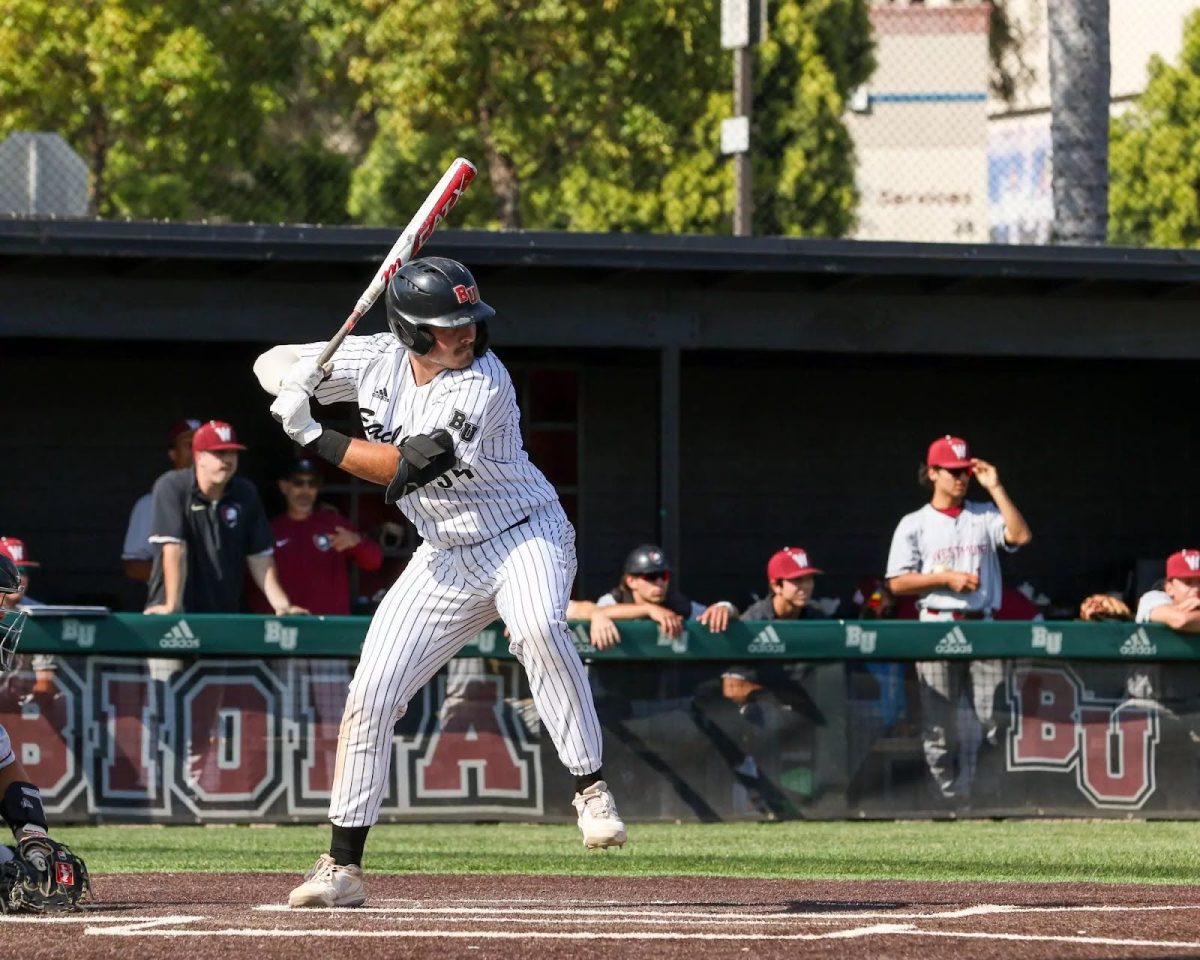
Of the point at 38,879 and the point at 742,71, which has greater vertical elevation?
the point at 742,71

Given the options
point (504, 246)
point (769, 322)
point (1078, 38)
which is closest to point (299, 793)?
point (504, 246)

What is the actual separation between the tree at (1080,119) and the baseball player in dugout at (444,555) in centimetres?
915

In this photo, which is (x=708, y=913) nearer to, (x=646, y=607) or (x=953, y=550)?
(x=646, y=607)

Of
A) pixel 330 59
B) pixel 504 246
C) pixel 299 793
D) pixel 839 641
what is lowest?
pixel 299 793

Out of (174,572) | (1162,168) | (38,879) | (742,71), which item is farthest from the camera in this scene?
(1162,168)

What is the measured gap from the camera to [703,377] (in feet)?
40.6

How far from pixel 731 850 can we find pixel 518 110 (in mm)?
14174

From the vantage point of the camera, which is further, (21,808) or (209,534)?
(209,534)

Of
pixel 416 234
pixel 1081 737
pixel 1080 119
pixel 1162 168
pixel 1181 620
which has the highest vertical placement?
pixel 1162 168

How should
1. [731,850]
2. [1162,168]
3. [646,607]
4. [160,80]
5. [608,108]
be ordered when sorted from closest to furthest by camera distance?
[731,850] < [646,607] < [608,108] < [160,80] < [1162,168]

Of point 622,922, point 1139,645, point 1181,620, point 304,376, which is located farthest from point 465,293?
point 1181,620

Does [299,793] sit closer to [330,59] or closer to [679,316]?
[679,316]

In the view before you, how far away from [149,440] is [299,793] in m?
3.70

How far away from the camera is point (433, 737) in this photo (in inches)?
340
